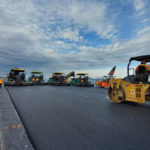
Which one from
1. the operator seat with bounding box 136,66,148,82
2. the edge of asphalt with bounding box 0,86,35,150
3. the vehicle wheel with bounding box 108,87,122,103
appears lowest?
the edge of asphalt with bounding box 0,86,35,150

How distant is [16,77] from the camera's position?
2367 cm

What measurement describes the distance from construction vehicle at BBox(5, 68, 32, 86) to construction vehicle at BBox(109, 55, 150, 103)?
19.9 m

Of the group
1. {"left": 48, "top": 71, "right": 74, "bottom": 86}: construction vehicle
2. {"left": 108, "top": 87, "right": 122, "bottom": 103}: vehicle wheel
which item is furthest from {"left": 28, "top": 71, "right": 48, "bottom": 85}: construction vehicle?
{"left": 108, "top": 87, "right": 122, "bottom": 103}: vehicle wheel

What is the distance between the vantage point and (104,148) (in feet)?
7.55

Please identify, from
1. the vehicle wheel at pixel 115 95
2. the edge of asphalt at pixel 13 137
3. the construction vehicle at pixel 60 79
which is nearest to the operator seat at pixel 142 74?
the vehicle wheel at pixel 115 95

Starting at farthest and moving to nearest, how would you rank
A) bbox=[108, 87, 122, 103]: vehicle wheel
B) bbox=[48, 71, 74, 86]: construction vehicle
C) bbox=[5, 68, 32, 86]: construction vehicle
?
bbox=[48, 71, 74, 86]: construction vehicle
bbox=[5, 68, 32, 86]: construction vehicle
bbox=[108, 87, 122, 103]: vehicle wheel

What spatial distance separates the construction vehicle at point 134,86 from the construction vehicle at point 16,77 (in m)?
19.9

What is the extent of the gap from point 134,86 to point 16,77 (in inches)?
882

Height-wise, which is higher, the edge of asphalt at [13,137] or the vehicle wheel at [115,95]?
the vehicle wheel at [115,95]

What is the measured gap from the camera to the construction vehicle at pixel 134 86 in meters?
5.75

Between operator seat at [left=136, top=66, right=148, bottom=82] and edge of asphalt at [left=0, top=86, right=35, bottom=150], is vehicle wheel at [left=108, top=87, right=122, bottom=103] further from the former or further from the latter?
edge of asphalt at [left=0, top=86, right=35, bottom=150]

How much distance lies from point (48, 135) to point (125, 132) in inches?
71.4

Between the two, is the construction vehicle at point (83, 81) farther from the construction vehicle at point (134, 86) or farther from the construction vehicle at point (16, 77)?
the construction vehicle at point (134, 86)

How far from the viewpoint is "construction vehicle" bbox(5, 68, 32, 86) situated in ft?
74.2
